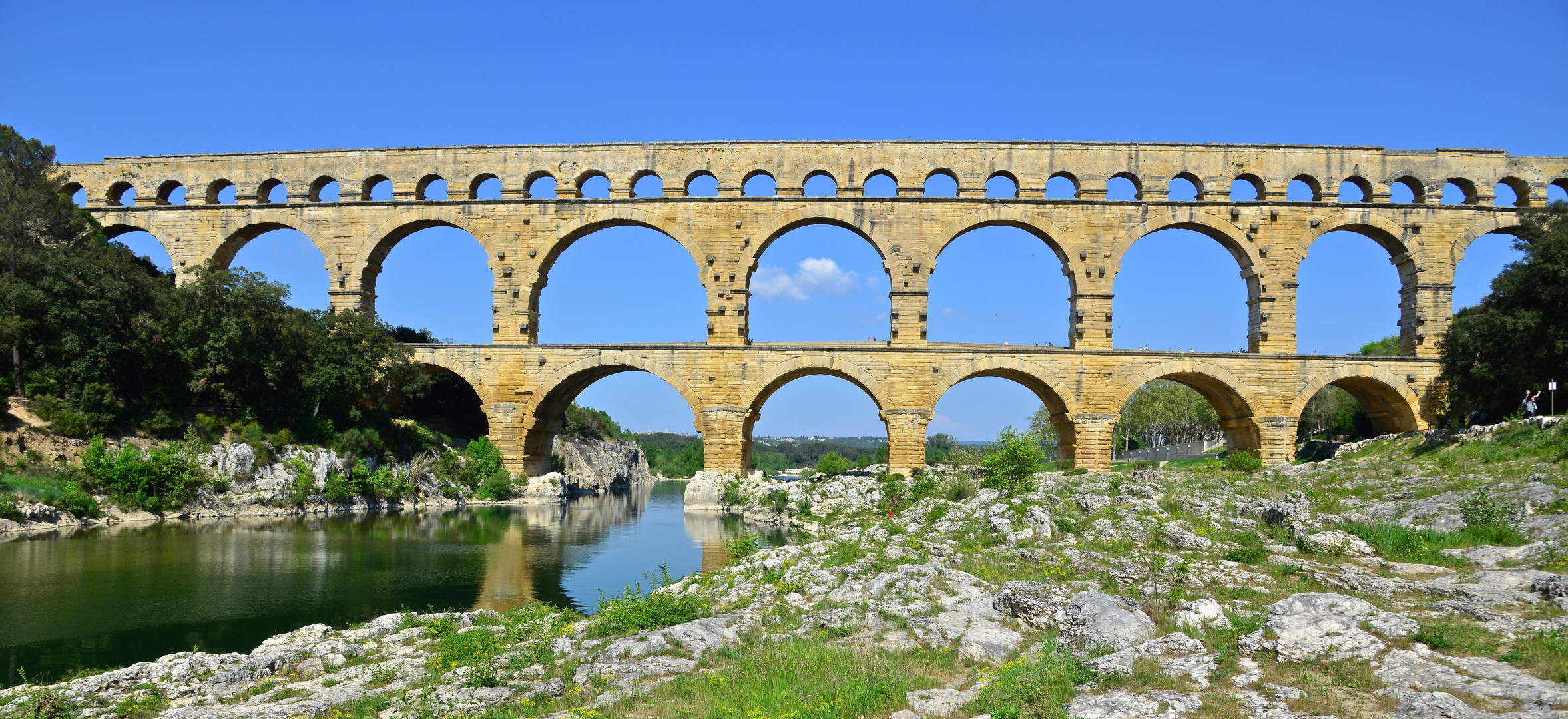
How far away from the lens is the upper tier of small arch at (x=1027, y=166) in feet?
82.6

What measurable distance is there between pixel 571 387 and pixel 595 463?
15.2 meters

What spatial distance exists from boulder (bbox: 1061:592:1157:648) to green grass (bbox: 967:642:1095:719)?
591 mm

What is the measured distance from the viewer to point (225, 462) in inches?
839

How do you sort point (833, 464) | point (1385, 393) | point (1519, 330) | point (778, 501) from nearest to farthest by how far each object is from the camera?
1. point (1519, 330)
2. point (778, 501)
3. point (1385, 393)
4. point (833, 464)

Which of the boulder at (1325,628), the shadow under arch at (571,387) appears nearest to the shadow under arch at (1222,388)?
the shadow under arch at (571,387)

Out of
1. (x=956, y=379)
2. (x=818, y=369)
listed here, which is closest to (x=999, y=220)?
(x=956, y=379)

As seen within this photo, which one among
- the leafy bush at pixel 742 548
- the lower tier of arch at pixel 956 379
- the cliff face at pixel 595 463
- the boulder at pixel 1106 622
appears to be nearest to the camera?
the boulder at pixel 1106 622

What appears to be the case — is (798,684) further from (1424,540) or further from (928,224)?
(928,224)

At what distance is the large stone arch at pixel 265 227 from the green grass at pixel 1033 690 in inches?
1044

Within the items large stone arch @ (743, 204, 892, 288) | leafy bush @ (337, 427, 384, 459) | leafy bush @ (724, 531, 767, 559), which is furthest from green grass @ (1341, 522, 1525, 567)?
leafy bush @ (337, 427, 384, 459)

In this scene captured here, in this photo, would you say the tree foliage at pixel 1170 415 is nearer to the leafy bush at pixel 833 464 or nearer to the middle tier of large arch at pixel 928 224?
the leafy bush at pixel 833 464

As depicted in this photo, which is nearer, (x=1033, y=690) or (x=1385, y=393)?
(x=1033, y=690)

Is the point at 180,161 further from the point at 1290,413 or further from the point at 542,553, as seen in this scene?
the point at 1290,413

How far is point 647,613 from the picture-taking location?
7969mm
